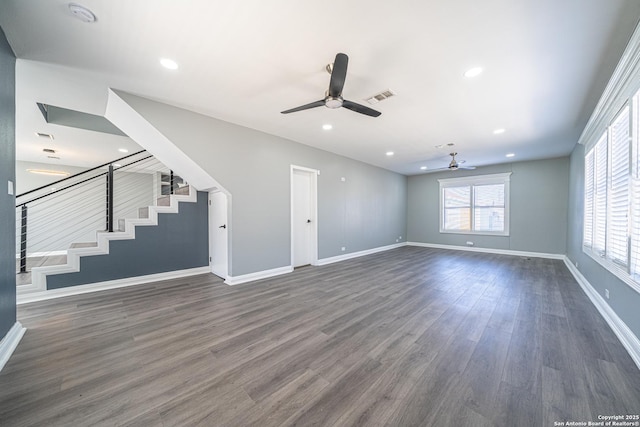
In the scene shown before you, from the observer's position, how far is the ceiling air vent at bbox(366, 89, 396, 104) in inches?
115

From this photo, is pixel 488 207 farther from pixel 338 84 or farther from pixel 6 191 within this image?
pixel 6 191

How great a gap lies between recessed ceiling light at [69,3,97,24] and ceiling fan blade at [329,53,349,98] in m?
2.01

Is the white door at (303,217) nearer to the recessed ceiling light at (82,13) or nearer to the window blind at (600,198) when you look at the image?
the recessed ceiling light at (82,13)

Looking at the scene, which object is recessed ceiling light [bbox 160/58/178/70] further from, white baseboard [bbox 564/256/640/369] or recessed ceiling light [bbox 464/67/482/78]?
white baseboard [bbox 564/256/640/369]

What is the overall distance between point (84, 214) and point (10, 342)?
5909 millimetres

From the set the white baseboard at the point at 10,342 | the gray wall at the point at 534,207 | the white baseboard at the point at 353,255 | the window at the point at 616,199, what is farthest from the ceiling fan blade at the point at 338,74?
the gray wall at the point at 534,207

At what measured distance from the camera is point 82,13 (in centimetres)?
181

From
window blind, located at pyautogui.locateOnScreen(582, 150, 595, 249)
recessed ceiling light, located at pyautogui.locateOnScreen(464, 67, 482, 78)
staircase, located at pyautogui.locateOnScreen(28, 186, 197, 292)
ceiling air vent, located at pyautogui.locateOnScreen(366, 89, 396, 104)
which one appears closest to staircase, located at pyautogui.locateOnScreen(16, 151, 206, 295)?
staircase, located at pyautogui.locateOnScreen(28, 186, 197, 292)

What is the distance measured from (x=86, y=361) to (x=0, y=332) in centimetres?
79

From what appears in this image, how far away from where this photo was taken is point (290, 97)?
3076 millimetres

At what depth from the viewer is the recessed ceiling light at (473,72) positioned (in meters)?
2.44

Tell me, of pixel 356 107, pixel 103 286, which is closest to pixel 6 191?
pixel 103 286

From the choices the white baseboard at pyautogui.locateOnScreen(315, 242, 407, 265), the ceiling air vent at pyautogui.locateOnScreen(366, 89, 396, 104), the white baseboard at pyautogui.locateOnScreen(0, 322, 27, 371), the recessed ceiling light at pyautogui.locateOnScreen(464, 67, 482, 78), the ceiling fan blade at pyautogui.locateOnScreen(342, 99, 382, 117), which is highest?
the recessed ceiling light at pyautogui.locateOnScreen(464, 67, 482, 78)

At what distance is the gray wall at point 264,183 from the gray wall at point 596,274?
14.4 feet
